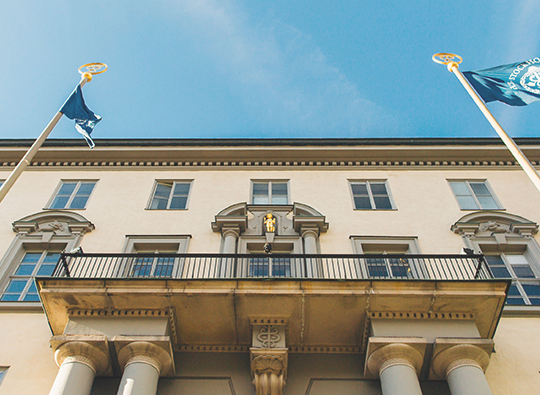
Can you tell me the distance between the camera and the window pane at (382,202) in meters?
18.9

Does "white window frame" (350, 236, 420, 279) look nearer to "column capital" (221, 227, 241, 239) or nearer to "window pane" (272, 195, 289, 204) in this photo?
"window pane" (272, 195, 289, 204)

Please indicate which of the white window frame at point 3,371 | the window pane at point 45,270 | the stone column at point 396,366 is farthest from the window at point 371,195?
the white window frame at point 3,371

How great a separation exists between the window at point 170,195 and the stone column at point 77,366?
7447 millimetres

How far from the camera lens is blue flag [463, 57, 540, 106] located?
15.0 m

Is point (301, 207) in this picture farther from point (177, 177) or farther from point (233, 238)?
point (177, 177)

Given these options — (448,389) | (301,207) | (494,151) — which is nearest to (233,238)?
(301,207)

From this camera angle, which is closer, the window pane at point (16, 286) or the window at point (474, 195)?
the window pane at point (16, 286)

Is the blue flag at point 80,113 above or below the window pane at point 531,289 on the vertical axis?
above

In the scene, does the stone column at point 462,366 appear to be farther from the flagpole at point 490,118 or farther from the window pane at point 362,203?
the window pane at point 362,203

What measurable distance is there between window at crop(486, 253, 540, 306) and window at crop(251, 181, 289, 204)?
24.5ft

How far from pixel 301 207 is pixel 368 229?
245cm

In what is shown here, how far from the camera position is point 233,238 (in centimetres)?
1695

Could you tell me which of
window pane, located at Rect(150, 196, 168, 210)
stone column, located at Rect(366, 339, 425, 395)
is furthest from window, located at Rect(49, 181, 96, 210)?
stone column, located at Rect(366, 339, 425, 395)

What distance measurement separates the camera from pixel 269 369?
39.5ft
